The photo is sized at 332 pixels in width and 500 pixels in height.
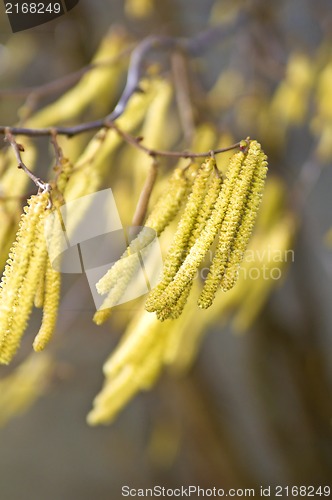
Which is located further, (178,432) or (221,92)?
(178,432)

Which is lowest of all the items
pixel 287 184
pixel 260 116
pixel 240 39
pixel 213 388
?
pixel 213 388

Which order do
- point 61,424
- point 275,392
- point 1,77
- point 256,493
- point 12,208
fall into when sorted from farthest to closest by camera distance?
point 61,424
point 275,392
point 256,493
point 1,77
point 12,208

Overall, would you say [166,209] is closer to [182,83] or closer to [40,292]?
[40,292]

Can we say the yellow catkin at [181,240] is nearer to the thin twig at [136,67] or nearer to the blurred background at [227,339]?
the thin twig at [136,67]

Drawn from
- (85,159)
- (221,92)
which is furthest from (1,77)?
(85,159)

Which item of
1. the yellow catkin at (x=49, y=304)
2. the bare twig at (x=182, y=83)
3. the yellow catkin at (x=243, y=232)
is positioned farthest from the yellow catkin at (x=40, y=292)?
the bare twig at (x=182, y=83)

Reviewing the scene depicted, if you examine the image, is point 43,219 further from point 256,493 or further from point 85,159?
point 256,493

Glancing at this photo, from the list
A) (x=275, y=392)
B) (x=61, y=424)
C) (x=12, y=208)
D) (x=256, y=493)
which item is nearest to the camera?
(x=12, y=208)
